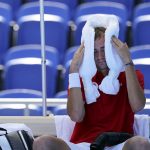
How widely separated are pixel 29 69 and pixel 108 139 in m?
1.31

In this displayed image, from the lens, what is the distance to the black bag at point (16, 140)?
3.21 meters

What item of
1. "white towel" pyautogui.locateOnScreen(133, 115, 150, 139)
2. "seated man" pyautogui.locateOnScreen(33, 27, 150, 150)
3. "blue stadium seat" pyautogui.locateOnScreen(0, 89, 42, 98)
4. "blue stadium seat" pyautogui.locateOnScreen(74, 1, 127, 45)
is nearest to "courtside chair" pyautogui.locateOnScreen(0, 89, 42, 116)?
"blue stadium seat" pyautogui.locateOnScreen(0, 89, 42, 98)

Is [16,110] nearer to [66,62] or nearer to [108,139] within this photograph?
[66,62]

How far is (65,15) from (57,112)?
3.40 ft

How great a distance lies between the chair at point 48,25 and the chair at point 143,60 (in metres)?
0.52

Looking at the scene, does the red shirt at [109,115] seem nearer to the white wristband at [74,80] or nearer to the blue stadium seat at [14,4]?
the white wristband at [74,80]

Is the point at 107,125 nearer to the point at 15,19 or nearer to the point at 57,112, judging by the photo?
the point at 57,112

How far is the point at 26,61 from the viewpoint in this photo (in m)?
4.38

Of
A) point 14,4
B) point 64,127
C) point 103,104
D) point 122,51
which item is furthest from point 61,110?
point 14,4

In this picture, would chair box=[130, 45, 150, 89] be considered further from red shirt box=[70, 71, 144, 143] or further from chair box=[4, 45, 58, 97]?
red shirt box=[70, 71, 144, 143]

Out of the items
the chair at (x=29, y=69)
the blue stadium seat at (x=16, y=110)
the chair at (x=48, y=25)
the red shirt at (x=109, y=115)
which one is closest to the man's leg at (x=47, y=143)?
the red shirt at (x=109, y=115)

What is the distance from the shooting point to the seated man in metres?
3.22

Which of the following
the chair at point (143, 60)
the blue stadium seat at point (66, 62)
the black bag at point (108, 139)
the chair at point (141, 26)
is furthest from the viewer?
the chair at point (141, 26)

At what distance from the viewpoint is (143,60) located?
4.31 meters
